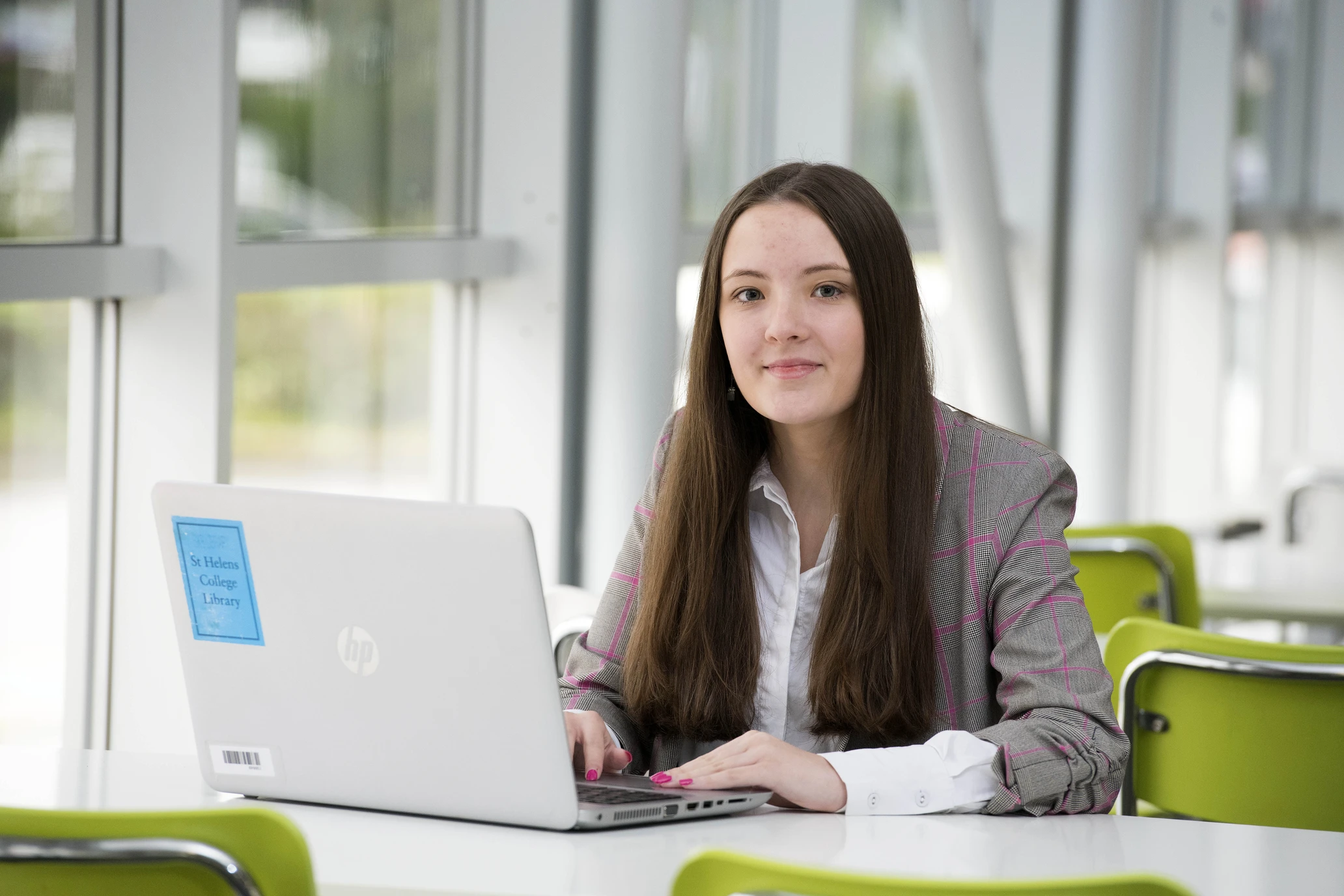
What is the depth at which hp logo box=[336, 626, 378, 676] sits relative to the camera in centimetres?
138

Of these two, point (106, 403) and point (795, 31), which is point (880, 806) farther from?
point (795, 31)

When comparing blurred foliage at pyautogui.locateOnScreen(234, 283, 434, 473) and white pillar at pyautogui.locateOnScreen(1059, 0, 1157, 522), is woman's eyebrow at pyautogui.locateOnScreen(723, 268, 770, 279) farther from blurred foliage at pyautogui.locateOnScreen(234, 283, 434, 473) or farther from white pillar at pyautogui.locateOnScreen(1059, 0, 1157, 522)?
white pillar at pyautogui.locateOnScreen(1059, 0, 1157, 522)

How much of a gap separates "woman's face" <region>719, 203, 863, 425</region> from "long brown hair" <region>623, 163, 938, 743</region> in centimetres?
2

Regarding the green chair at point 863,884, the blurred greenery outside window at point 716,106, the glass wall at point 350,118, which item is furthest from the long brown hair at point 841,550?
the blurred greenery outside window at point 716,106

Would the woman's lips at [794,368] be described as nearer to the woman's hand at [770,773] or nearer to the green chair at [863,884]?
the woman's hand at [770,773]

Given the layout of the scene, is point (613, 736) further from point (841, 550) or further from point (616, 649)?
point (841, 550)

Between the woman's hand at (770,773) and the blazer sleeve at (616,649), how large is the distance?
34 centimetres

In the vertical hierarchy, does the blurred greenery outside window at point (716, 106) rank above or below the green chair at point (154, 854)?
above

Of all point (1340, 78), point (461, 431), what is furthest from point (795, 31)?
point (1340, 78)

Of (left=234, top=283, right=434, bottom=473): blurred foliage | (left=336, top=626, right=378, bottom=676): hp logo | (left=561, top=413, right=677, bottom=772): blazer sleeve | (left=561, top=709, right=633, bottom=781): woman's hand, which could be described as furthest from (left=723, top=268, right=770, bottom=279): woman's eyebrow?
(left=234, top=283, right=434, bottom=473): blurred foliage

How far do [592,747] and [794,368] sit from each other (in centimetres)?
53

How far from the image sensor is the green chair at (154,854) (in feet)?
3.63

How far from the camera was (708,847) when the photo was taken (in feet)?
4.14

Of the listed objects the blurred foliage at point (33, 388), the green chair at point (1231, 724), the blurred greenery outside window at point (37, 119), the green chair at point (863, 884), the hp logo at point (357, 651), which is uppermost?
the blurred greenery outside window at point (37, 119)
